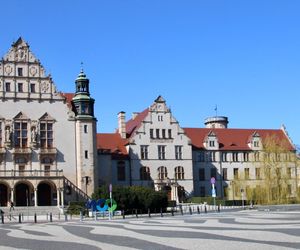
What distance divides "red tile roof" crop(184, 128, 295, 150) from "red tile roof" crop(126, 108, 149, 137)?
736 cm

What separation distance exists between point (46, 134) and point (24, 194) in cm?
728

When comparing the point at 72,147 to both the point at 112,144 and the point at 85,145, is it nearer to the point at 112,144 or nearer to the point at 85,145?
the point at 85,145

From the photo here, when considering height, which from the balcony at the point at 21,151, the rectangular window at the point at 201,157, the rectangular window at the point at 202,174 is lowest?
the rectangular window at the point at 202,174

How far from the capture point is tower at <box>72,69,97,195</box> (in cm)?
6831

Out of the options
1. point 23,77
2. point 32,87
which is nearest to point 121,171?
point 32,87

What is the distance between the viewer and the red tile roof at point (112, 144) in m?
75.3

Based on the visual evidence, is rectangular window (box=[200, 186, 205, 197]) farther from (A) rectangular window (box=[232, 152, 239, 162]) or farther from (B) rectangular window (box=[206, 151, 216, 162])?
(A) rectangular window (box=[232, 152, 239, 162])

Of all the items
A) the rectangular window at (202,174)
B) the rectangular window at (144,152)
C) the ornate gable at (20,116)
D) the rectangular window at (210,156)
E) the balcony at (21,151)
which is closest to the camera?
the balcony at (21,151)

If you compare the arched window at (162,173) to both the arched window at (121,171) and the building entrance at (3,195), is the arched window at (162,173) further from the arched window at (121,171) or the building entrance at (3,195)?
the building entrance at (3,195)

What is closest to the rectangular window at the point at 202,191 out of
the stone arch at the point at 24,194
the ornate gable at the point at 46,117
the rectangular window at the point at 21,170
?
the ornate gable at the point at 46,117

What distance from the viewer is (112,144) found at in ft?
251

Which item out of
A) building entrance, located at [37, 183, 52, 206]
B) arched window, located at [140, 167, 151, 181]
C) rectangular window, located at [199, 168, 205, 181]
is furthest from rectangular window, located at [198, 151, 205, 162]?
building entrance, located at [37, 183, 52, 206]

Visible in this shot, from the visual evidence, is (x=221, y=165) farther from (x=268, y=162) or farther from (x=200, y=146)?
(x=268, y=162)

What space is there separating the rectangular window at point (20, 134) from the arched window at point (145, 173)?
15.9 metres
